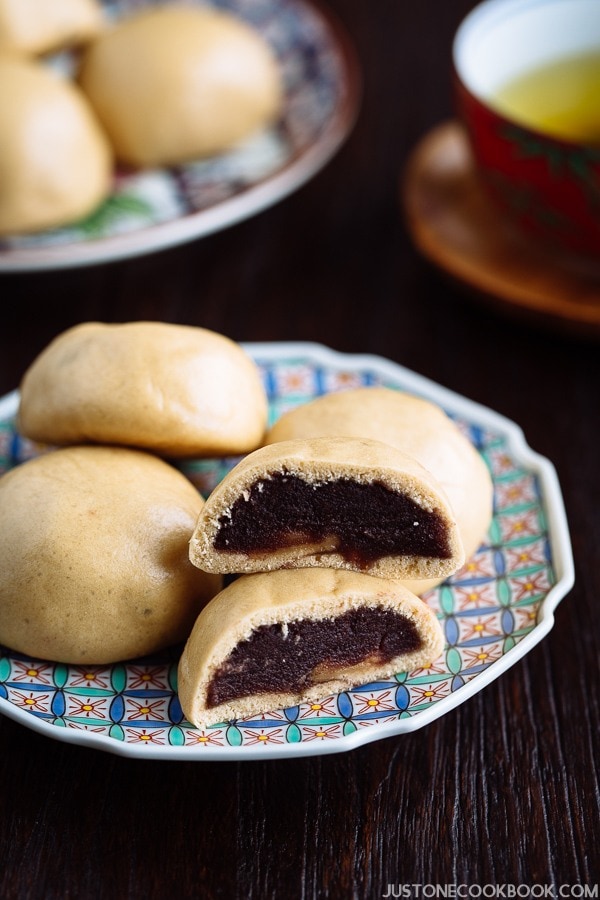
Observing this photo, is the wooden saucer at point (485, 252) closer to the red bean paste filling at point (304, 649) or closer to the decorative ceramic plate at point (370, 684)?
the decorative ceramic plate at point (370, 684)

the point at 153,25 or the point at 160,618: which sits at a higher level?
the point at 153,25

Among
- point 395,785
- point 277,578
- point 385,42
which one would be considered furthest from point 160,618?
point 385,42

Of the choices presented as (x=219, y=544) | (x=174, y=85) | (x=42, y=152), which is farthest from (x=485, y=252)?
(x=219, y=544)

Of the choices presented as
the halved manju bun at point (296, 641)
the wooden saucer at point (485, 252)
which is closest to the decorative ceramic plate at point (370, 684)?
the halved manju bun at point (296, 641)

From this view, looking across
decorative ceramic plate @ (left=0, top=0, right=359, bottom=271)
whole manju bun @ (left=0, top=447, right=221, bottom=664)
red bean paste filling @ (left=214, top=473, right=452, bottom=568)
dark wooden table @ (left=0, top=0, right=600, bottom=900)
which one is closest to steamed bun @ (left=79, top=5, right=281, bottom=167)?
decorative ceramic plate @ (left=0, top=0, right=359, bottom=271)

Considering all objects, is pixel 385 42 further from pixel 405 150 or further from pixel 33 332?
pixel 33 332

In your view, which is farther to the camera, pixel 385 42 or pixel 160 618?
pixel 385 42
